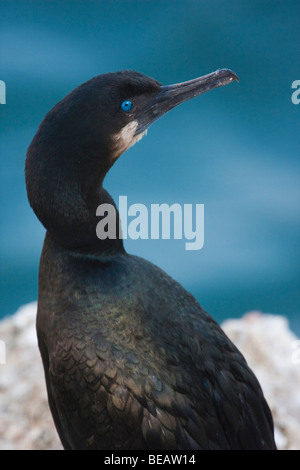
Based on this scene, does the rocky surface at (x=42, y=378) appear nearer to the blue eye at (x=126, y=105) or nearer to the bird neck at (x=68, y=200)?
the bird neck at (x=68, y=200)

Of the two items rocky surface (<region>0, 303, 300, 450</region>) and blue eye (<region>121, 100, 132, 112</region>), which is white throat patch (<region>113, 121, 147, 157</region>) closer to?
blue eye (<region>121, 100, 132, 112</region>)

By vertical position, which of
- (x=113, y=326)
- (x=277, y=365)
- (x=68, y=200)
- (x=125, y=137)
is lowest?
(x=113, y=326)

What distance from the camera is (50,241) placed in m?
2.11

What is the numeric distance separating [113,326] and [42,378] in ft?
4.20

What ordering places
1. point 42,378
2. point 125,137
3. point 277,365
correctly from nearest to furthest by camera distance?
1. point 125,137
2. point 42,378
3. point 277,365

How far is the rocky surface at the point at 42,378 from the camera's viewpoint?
9.34 ft

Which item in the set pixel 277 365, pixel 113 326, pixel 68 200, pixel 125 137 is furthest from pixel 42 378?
pixel 125 137

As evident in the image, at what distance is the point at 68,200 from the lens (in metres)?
1.96

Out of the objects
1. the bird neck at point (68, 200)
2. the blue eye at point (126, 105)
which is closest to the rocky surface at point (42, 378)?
the bird neck at point (68, 200)

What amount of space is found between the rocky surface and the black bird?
2.62ft

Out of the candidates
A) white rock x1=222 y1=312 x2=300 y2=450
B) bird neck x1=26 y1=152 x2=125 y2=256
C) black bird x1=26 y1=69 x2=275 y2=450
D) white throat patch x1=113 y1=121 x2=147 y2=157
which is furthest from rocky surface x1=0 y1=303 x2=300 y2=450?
white throat patch x1=113 y1=121 x2=147 y2=157

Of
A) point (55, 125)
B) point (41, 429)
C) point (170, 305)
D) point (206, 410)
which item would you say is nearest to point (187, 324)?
point (170, 305)

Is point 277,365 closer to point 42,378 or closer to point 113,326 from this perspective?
point 42,378

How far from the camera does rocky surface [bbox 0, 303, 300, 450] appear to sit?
2848 mm
